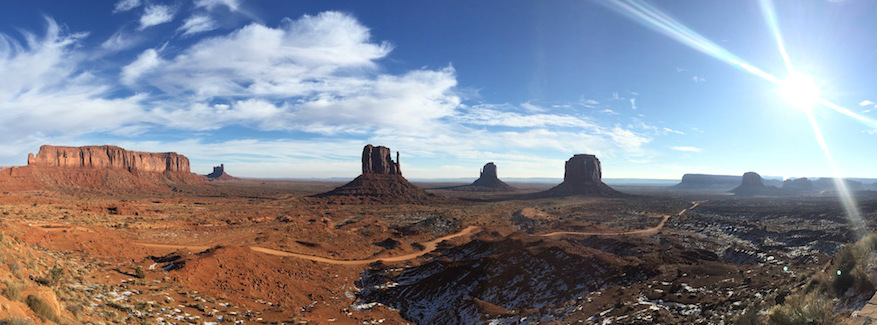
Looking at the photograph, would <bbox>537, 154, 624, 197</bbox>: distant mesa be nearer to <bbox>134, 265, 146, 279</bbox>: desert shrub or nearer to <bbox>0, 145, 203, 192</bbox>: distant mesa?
<bbox>134, 265, 146, 279</bbox>: desert shrub

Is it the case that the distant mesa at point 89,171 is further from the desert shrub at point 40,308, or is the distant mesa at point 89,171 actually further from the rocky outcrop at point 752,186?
the rocky outcrop at point 752,186

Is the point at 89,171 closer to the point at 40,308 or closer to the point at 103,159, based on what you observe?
the point at 103,159

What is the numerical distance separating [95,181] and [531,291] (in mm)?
170216

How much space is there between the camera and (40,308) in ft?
31.0

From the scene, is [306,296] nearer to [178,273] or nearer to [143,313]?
Result: [178,273]

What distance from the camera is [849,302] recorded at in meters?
8.61

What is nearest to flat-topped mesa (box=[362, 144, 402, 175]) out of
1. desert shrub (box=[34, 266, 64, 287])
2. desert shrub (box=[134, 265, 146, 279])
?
desert shrub (box=[134, 265, 146, 279])

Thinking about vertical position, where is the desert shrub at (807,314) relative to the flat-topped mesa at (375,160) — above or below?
below

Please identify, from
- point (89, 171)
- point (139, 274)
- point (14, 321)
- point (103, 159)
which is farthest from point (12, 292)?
point (103, 159)

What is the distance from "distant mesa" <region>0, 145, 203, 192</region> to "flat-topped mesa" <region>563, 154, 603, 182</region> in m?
167

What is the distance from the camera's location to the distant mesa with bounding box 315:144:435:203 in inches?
4001

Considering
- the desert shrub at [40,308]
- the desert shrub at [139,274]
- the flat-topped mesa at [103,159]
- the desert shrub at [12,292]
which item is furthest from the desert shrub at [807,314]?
the flat-topped mesa at [103,159]

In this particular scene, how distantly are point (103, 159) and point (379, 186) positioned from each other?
4928 inches

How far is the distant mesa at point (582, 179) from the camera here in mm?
135375
